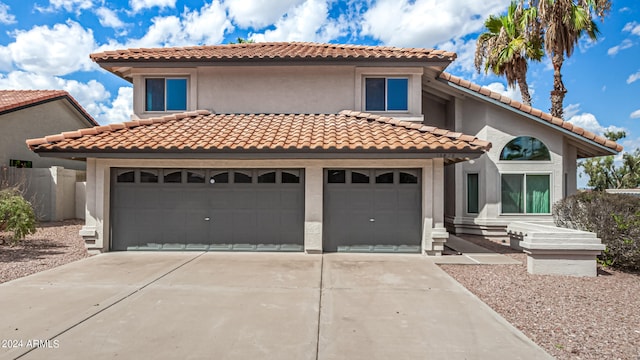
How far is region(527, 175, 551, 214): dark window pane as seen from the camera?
12.2 meters

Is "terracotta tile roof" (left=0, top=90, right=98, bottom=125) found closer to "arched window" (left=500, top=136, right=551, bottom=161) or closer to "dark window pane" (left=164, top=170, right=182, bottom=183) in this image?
"dark window pane" (left=164, top=170, right=182, bottom=183)

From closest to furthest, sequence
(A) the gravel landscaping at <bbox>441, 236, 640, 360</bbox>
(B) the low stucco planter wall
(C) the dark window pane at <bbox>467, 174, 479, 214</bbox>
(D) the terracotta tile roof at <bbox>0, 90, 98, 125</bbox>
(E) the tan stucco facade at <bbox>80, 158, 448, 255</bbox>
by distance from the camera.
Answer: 1. (A) the gravel landscaping at <bbox>441, 236, 640, 360</bbox>
2. (B) the low stucco planter wall
3. (E) the tan stucco facade at <bbox>80, 158, 448, 255</bbox>
4. (C) the dark window pane at <bbox>467, 174, 479, 214</bbox>
5. (D) the terracotta tile roof at <bbox>0, 90, 98, 125</bbox>

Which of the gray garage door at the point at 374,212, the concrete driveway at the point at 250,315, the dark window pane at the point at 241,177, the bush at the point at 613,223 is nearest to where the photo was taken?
the concrete driveway at the point at 250,315

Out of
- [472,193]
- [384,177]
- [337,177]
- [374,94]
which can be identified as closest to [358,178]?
[337,177]

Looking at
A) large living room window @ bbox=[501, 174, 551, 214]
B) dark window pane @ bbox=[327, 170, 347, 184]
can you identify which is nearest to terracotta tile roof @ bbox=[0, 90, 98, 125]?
dark window pane @ bbox=[327, 170, 347, 184]

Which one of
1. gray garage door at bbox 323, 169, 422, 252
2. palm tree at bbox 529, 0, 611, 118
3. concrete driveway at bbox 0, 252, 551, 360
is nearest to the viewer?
concrete driveway at bbox 0, 252, 551, 360

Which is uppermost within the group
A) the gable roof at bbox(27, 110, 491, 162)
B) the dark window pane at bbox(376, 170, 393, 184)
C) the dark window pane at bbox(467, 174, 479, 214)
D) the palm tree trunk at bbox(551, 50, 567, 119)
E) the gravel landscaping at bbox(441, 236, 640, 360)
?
the palm tree trunk at bbox(551, 50, 567, 119)

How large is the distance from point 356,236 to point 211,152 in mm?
4493

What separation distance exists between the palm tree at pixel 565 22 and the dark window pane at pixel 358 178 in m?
11.5

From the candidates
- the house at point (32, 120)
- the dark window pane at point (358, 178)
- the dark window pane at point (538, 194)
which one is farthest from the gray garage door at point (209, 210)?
the house at point (32, 120)

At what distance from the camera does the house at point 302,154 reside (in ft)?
30.1

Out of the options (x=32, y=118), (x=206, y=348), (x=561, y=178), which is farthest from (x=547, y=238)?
(x=32, y=118)

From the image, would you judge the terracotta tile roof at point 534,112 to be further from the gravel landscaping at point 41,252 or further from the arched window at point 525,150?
the gravel landscaping at point 41,252

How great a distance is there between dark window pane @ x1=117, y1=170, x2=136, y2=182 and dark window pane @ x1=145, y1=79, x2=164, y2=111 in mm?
3488
